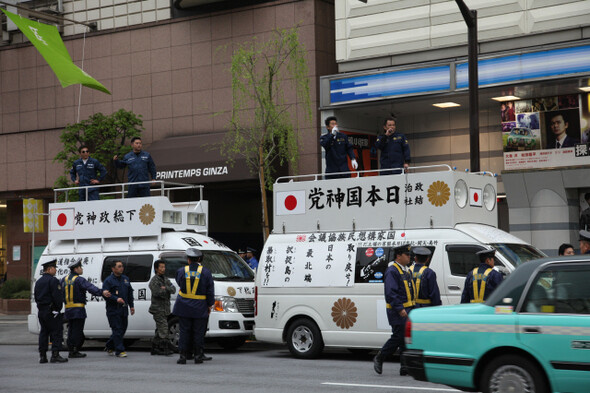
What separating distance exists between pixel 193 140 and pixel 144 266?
37.1 feet

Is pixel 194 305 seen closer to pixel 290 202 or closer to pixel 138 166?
pixel 290 202

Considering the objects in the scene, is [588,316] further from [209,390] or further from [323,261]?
[323,261]

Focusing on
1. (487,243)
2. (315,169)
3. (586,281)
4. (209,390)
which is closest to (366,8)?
(315,169)

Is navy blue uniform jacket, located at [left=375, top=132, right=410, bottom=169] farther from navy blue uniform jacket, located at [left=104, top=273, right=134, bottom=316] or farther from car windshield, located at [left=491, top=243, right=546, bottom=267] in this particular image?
navy blue uniform jacket, located at [left=104, top=273, right=134, bottom=316]

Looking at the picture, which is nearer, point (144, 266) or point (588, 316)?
point (588, 316)

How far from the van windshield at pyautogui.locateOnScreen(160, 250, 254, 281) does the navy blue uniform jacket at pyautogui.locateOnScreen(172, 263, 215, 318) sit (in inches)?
71.6

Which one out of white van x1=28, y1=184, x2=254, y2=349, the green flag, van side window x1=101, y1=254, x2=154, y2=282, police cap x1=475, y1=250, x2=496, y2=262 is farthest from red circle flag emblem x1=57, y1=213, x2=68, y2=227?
police cap x1=475, y1=250, x2=496, y2=262

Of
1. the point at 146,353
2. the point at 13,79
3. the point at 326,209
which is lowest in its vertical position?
the point at 146,353

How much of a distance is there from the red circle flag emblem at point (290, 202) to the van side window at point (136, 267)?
10.2 feet

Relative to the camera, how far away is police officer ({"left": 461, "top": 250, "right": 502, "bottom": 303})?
39.4 feet

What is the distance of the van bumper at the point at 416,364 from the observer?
8.88 metres

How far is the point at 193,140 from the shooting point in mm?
27938

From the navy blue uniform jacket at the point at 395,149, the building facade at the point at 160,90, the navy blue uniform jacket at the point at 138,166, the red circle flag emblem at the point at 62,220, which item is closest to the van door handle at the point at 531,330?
the navy blue uniform jacket at the point at 395,149

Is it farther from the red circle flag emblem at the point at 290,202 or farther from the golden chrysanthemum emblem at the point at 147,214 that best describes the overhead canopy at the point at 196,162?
the red circle flag emblem at the point at 290,202
